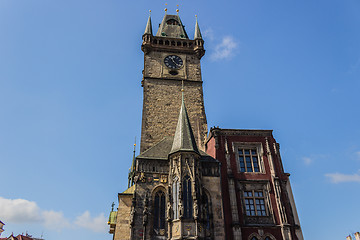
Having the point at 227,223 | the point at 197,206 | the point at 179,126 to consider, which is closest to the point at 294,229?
the point at 227,223

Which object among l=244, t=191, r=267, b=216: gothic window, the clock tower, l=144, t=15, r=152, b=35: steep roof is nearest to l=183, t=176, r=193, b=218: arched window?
l=244, t=191, r=267, b=216: gothic window

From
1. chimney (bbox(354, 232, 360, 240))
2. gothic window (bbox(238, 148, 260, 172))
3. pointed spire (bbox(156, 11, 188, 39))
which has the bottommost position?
chimney (bbox(354, 232, 360, 240))

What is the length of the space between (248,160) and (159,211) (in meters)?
8.26

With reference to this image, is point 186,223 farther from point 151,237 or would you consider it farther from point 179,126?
point 179,126

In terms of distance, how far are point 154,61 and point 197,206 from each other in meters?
18.1

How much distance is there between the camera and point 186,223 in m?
18.3

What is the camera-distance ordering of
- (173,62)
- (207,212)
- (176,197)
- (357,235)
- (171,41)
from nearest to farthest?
(176,197) < (207,212) < (173,62) < (171,41) < (357,235)

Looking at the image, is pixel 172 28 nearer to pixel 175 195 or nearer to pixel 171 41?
pixel 171 41

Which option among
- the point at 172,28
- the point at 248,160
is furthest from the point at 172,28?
the point at 248,160

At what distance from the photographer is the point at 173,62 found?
32.1 metres

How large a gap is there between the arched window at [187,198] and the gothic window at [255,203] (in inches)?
184

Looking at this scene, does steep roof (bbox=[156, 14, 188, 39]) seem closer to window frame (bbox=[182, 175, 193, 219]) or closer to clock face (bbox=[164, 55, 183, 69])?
clock face (bbox=[164, 55, 183, 69])

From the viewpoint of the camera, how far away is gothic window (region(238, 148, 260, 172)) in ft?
75.4

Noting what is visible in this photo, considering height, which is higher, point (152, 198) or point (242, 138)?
point (242, 138)
